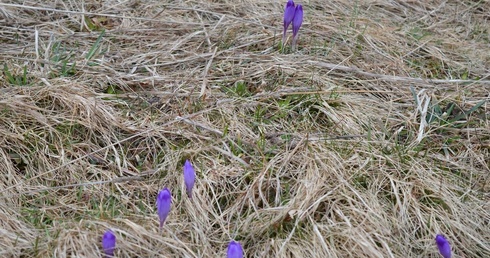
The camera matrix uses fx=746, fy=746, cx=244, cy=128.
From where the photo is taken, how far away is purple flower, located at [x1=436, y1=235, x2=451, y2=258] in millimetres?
2145

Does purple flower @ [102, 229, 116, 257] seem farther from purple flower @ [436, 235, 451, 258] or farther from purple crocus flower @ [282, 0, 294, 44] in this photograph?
purple crocus flower @ [282, 0, 294, 44]

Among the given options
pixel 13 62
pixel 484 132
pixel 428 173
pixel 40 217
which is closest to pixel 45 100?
pixel 13 62

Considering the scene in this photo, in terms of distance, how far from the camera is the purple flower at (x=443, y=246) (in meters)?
2.14

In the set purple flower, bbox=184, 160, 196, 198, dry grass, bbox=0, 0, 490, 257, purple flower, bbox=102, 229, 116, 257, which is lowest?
dry grass, bbox=0, 0, 490, 257

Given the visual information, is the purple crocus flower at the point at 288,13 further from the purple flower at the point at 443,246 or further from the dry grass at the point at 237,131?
the purple flower at the point at 443,246

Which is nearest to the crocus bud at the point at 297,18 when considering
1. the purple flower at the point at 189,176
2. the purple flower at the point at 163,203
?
the purple flower at the point at 189,176

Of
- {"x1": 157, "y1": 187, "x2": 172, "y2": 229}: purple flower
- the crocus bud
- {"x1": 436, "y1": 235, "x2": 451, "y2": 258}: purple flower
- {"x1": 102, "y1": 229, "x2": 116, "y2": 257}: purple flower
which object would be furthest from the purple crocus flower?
{"x1": 102, "y1": 229, "x2": 116, "y2": 257}: purple flower

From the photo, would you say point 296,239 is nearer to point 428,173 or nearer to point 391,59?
point 428,173

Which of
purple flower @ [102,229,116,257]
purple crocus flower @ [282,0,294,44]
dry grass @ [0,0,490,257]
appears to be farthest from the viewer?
purple crocus flower @ [282,0,294,44]

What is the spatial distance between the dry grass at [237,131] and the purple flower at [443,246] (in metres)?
0.14

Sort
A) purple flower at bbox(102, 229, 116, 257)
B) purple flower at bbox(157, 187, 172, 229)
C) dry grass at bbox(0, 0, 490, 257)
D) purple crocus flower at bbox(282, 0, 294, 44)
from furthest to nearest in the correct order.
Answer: purple crocus flower at bbox(282, 0, 294, 44)
dry grass at bbox(0, 0, 490, 257)
purple flower at bbox(157, 187, 172, 229)
purple flower at bbox(102, 229, 116, 257)

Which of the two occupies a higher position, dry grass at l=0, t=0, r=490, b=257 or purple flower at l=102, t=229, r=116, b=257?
purple flower at l=102, t=229, r=116, b=257

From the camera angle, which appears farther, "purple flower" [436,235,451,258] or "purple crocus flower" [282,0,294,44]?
"purple crocus flower" [282,0,294,44]

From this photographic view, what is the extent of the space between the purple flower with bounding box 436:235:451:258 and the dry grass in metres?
0.14
